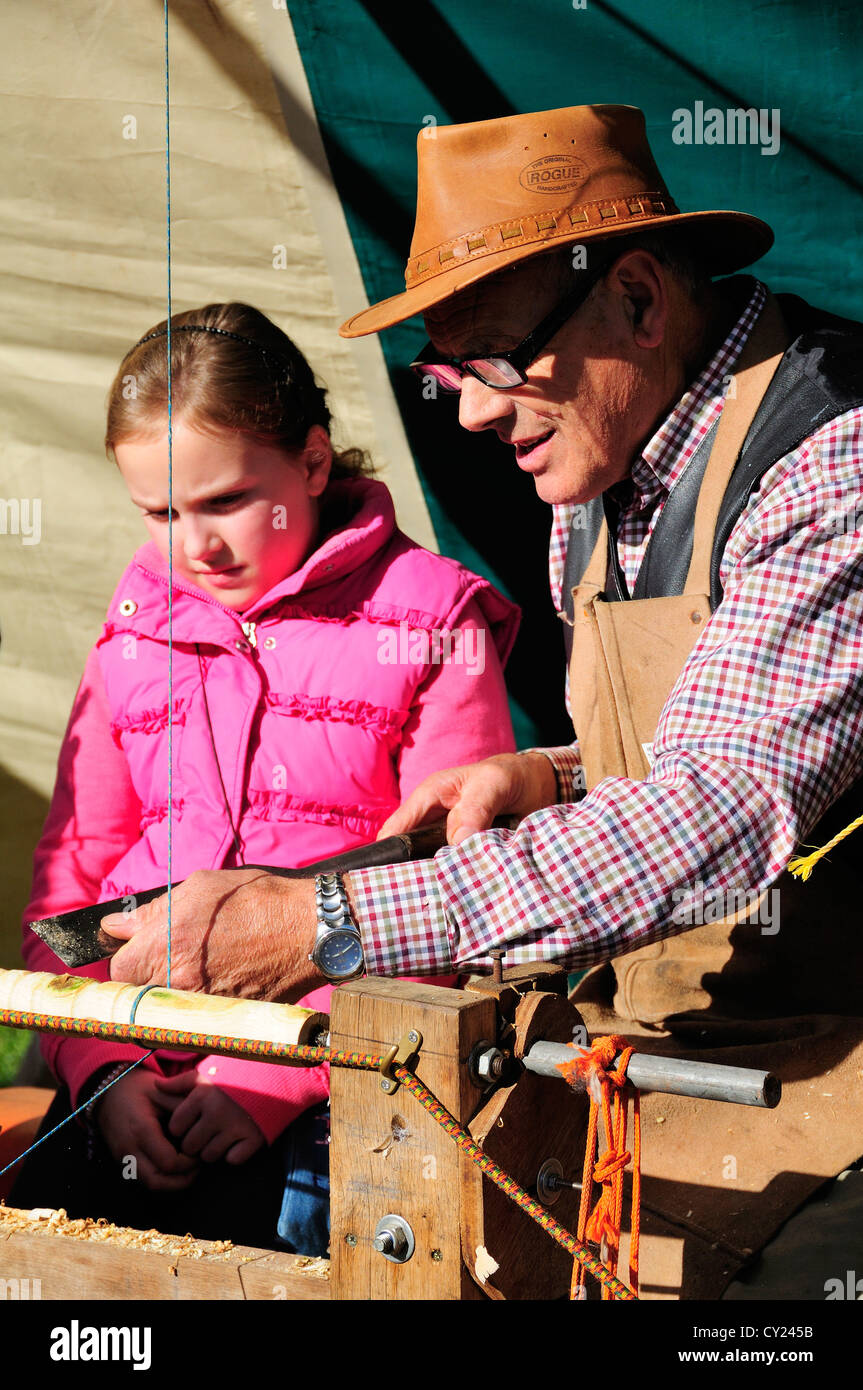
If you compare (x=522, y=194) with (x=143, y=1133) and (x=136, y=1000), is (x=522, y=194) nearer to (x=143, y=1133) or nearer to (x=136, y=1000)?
(x=136, y=1000)

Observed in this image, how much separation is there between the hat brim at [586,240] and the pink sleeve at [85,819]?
29.7 inches

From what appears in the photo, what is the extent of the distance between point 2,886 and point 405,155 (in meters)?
1.84

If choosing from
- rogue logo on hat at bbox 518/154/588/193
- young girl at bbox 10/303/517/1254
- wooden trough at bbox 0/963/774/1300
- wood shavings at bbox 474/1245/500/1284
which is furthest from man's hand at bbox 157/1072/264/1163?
rogue logo on hat at bbox 518/154/588/193

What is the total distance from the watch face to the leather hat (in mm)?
761

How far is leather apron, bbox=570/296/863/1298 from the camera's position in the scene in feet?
4.89

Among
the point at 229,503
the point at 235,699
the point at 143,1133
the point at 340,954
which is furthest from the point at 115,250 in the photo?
the point at 340,954

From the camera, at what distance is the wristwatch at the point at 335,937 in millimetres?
1354

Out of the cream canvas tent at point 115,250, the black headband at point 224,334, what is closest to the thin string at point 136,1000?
the black headband at point 224,334

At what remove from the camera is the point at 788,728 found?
1414 millimetres

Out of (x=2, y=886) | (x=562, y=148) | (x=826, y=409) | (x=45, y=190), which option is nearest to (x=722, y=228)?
(x=562, y=148)

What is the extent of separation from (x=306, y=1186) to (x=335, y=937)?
0.57 meters

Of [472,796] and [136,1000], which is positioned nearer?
[136,1000]

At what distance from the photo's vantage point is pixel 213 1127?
71.5 inches

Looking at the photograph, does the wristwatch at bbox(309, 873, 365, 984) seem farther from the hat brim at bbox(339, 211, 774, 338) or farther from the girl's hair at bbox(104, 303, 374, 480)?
the girl's hair at bbox(104, 303, 374, 480)
